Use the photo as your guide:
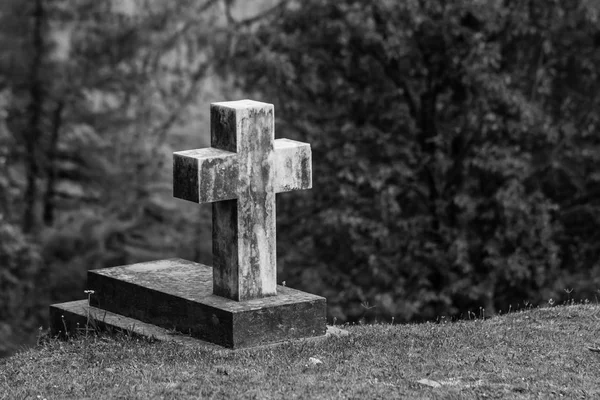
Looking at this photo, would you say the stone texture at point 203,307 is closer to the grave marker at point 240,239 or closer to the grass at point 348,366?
the grave marker at point 240,239

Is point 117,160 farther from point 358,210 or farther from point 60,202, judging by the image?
point 358,210

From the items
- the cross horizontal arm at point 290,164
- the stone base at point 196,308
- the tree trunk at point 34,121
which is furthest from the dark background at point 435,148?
the cross horizontal arm at point 290,164

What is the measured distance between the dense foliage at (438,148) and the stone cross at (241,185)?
667 centimetres

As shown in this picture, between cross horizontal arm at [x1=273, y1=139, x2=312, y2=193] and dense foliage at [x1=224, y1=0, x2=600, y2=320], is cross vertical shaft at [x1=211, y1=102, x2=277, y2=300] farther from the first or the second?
dense foliage at [x1=224, y1=0, x2=600, y2=320]

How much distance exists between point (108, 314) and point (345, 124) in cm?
737

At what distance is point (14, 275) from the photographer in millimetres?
21672

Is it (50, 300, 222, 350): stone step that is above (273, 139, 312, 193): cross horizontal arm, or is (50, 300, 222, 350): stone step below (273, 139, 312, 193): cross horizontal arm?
below

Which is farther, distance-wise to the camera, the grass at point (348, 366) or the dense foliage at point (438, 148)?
the dense foliage at point (438, 148)

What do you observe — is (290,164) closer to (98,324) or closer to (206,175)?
(206,175)

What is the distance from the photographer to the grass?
7270 millimetres

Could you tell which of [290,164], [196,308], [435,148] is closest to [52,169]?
[435,148]

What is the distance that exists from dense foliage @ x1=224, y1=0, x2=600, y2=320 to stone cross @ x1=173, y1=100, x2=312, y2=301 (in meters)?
6.67

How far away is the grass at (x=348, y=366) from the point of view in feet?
23.9

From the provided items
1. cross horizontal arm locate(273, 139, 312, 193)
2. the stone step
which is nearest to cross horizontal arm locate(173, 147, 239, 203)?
cross horizontal arm locate(273, 139, 312, 193)
